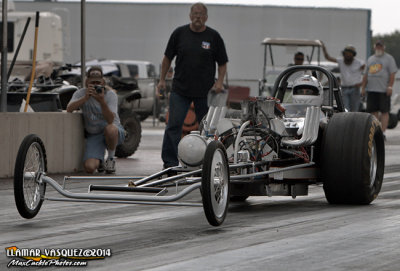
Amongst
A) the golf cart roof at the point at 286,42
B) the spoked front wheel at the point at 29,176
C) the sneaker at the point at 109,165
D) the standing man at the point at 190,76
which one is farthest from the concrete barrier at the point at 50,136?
the golf cart roof at the point at 286,42

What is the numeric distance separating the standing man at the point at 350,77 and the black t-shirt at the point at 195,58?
25.9ft

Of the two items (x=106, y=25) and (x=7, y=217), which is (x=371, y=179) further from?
(x=106, y=25)

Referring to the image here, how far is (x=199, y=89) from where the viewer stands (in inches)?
489

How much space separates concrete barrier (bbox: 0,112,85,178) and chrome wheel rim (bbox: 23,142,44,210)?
380 cm

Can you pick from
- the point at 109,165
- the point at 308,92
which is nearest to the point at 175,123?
the point at 109,165

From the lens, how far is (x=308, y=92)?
10.5m

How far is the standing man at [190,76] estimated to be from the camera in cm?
1243

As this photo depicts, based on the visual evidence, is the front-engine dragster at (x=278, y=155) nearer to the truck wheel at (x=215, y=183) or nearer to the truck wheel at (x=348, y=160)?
the truck wheel at (x=348, y=160)

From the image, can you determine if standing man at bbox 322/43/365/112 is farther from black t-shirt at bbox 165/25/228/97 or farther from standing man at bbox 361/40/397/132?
black t-shirt at bbox 165/25/228/97

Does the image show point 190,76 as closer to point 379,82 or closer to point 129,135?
point 129,135

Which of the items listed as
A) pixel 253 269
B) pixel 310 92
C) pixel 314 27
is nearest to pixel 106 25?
pixel 314 27

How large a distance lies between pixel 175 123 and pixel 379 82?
844 cm

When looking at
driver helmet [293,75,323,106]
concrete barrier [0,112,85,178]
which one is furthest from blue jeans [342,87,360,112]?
driver helmet [293,75,323,106]

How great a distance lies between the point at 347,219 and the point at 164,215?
4.91 feet
